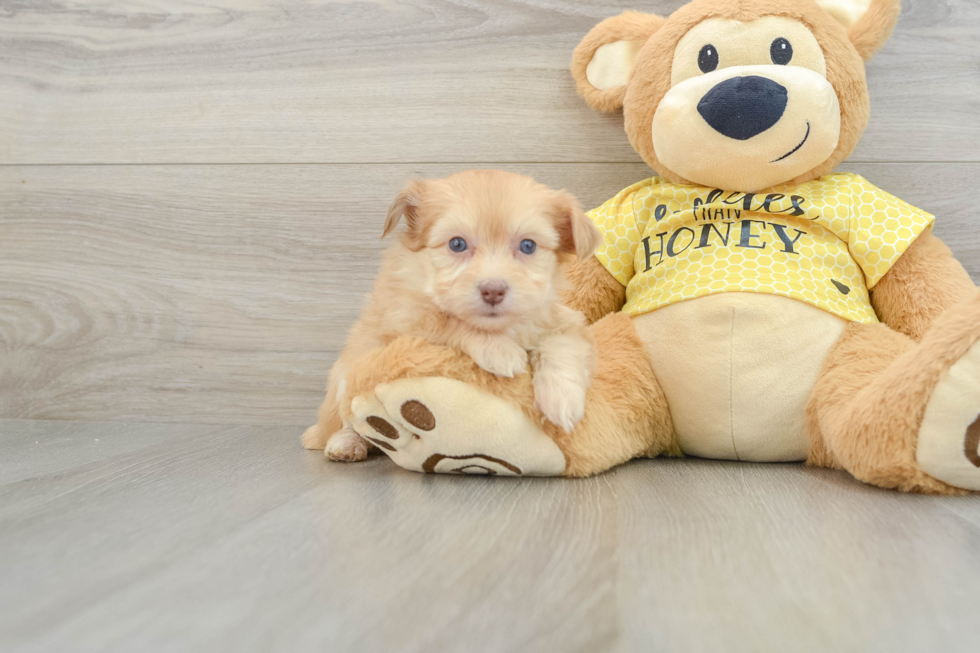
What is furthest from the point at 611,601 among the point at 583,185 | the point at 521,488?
the point at 583,185

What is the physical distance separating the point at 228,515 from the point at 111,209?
105cm

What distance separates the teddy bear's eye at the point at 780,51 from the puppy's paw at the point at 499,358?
2.07 feet

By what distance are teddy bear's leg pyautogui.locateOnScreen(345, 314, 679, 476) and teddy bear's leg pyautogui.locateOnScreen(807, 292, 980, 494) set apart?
323mm

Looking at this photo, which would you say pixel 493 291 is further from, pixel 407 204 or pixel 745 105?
pixel 745 105

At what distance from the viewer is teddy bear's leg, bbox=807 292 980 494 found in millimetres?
822

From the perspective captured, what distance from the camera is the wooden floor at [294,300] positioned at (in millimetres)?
661

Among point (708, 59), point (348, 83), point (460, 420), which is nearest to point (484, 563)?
point (460, 420)

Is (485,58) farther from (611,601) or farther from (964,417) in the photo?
(611,601)

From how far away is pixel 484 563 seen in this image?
0.65 metres

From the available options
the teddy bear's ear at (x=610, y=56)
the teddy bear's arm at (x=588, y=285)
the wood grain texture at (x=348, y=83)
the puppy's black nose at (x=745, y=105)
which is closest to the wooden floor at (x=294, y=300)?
the wood grain texture at (x=348, y=83)

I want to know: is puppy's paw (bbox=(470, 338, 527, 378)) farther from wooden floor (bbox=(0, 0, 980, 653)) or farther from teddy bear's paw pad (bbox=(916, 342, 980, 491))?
teddy bear's paw pad (bbox=(916, 342, 980, 491))

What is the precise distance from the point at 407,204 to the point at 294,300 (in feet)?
1.99

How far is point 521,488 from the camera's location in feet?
3.11

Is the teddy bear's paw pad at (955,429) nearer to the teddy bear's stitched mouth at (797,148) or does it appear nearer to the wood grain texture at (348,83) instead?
the teddy bear's stitched mouth at (797,148)
